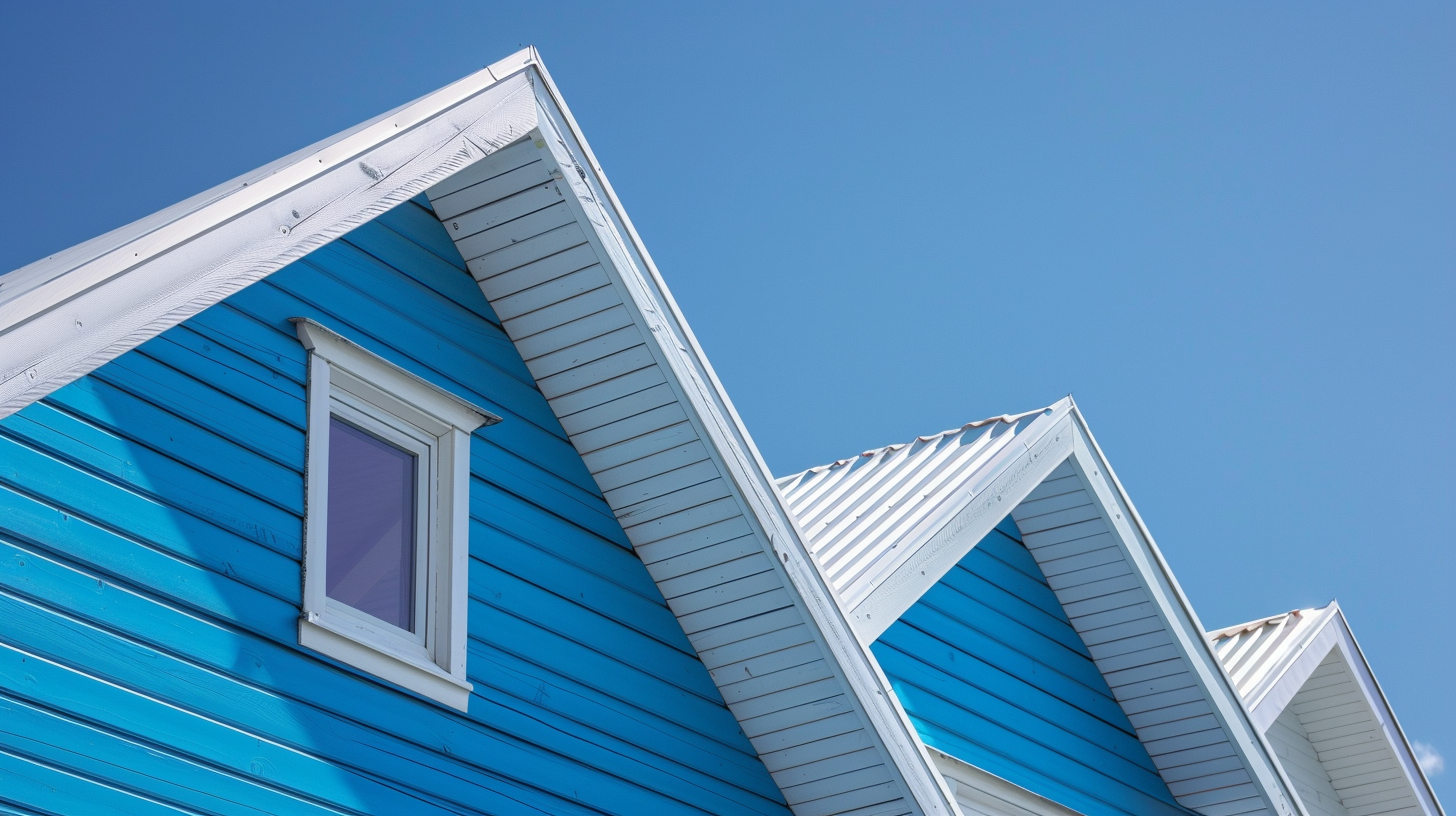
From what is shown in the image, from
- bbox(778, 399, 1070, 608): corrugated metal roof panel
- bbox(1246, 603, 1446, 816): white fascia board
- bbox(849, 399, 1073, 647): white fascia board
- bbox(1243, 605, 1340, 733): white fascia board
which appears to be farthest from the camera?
bbox(1246, 603, 1446, 816): white fascia board

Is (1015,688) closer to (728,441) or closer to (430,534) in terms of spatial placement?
(728,441)

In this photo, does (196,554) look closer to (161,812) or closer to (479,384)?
(161,812)

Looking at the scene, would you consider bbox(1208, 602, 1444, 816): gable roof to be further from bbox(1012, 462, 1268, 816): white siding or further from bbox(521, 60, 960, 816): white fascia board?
bbox(521, 60, 960, 816): white fascia board

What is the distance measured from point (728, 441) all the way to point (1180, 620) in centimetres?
408

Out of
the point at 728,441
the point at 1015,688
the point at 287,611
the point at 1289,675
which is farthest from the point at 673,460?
the point at 1289,675

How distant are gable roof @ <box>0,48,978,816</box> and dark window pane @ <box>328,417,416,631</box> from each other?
2.98ft

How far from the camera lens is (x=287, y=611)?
4.97m

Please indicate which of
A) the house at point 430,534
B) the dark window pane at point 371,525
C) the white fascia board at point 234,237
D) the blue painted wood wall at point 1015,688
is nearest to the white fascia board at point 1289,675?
the blue painted wood wall at point 1015,688

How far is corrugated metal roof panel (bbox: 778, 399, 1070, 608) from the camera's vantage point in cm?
765

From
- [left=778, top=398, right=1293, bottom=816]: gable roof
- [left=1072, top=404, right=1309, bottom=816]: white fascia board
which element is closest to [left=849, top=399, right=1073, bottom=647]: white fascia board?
[left=778, top=398, right=1293, bottom=816]: gable roof

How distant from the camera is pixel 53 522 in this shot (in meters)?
4.36

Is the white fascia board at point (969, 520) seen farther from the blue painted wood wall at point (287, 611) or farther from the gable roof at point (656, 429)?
the blue painted wood wall at point (287, 611)

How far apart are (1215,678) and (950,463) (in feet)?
6.96

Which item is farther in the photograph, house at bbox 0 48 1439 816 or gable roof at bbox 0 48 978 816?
gable roof at bbox 0 48 978 816
